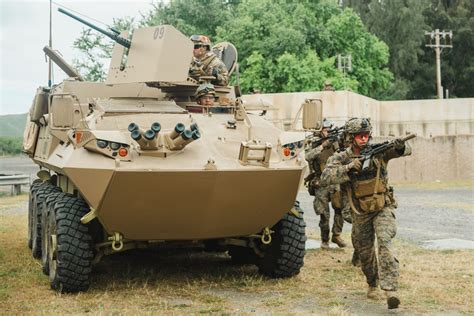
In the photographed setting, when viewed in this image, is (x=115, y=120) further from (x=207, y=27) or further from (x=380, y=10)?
(x=380, y=10)

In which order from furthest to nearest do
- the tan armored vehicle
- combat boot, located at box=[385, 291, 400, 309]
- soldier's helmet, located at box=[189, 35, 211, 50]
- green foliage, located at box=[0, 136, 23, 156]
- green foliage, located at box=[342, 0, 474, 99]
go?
green foliage, located at box=[0, 136, 23, 156], green foliage, located at box=[342, 0, 474, 99], soldier's helmet, located at box=[189, 35, 211, 50], the tan armored vehicle, combat boot, located at box=[385, 291, 400, 309]

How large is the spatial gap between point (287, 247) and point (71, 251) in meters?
2.16

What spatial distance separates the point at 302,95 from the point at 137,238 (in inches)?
A: 608

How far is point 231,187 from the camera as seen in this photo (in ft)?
25.1

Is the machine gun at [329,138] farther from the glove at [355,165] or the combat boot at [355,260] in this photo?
the glove at [355,165]

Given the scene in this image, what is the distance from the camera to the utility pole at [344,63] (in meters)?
33.8

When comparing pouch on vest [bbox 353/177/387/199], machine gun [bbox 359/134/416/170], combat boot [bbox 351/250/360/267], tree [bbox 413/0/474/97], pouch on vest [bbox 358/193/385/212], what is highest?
tree [bbox 413/0/474/97]

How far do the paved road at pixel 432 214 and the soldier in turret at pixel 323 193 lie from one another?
4.46 feet

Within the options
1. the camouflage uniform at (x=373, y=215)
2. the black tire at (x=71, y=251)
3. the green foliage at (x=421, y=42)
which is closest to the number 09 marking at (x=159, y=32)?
the black tire at (x=71, y=251)

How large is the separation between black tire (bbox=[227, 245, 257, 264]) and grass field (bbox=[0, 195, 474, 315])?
0.09 metres

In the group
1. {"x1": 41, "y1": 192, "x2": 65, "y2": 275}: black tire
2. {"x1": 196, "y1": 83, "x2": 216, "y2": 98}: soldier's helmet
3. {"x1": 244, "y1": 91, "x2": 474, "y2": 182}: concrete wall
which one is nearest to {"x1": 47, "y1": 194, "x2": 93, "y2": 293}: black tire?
{"x1": 41, "y1": 192, "x2": 65, "y2": 275}: black tire

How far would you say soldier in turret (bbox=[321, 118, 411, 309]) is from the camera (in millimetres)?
7062

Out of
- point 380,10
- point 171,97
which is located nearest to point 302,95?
point 171,97

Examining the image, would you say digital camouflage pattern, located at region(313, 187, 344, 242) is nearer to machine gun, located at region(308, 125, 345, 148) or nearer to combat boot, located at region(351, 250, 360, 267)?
machine gun, located at region(308, 125, 345, 148)
